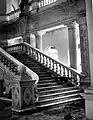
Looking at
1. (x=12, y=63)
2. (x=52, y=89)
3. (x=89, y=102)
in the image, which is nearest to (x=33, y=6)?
(x=12, y=63)

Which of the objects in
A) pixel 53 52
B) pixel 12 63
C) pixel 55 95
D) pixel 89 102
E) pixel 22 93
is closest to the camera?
pixel 89 102

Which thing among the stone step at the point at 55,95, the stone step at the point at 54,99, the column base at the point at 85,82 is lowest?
the stone step at the point at 54,99

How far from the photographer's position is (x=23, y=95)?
21.4ft

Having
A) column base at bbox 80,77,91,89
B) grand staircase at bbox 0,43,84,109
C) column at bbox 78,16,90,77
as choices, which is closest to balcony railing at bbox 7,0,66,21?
column at bbox 78,16,90,77

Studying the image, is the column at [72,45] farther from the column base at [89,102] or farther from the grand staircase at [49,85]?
the column base at [89,102]

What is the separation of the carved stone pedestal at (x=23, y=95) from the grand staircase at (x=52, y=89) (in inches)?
18.9

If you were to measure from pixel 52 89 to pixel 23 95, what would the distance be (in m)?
2.47

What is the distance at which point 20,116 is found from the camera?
5.99 meters

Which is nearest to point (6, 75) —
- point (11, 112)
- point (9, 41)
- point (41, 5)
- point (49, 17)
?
point (11, 112)

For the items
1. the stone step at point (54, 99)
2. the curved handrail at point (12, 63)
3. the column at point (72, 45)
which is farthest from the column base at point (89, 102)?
→ the column at point (72, 45)

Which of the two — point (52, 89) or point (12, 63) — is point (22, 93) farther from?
point (52, 89)

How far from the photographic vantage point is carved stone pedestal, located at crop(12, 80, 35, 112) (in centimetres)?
645

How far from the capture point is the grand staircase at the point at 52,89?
24.8 feet

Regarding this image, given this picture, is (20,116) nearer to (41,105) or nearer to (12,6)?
(41,105)
